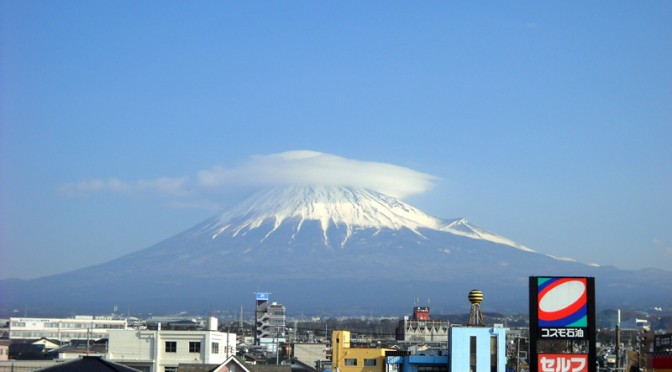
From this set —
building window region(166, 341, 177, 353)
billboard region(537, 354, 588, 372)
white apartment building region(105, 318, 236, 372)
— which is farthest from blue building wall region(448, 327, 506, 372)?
billboard region(537, 354, 588, 372)

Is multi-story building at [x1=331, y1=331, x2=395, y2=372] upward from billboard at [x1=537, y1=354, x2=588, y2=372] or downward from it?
downward

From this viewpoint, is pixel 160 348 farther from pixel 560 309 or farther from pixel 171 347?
pixel 560 309

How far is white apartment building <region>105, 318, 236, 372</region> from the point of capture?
58938 millimetres

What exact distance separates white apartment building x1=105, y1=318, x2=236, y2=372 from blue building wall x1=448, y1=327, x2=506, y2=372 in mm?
11103

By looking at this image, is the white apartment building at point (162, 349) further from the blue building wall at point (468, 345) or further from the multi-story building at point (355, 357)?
the multi-story building at point (355, 357)

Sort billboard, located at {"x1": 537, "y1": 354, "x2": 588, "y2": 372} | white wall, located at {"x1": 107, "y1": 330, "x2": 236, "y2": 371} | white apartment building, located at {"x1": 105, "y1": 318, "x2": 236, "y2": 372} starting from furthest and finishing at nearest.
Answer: white wall, located at {"x1": 107, "y1": 330, "x2": 236, "y2": 371} → white apartment building, located at {"x1": 105, "y1": 318, "x2": 236, "y2": 372} → billboard, located at {"x1": 537, "y1": 354, "x2": 588, "y2": 372}

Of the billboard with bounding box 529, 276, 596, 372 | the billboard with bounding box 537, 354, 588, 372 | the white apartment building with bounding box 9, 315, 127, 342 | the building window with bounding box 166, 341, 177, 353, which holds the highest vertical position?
the billboard with bounding box 529, 276, 596, 372

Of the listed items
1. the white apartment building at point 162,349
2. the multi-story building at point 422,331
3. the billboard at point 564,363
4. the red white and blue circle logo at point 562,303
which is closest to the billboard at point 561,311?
the red white and blue circle logo at point 562,303

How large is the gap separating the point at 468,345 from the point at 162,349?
49.1ft

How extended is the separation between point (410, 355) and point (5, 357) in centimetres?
2287

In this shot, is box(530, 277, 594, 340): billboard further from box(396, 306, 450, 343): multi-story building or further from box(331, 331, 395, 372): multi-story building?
box(396, 306, 450, 343): multi-story building

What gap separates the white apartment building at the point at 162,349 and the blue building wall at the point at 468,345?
11.1m

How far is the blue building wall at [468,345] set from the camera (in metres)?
60.8

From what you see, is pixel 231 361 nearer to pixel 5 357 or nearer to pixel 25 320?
pixel 5 357
